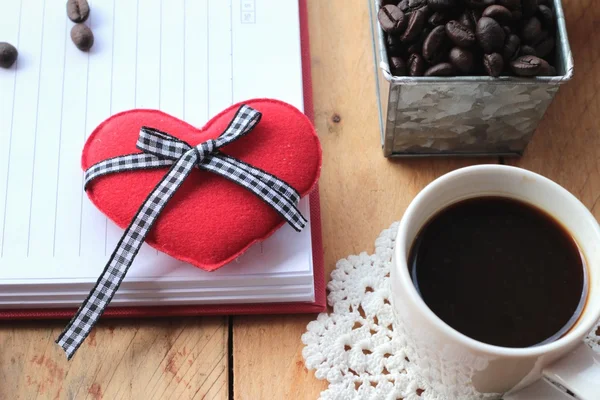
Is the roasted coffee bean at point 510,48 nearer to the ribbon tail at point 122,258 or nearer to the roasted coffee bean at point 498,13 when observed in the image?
the roasted coffee bean at point 498,13

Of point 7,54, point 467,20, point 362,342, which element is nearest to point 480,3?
point 467,20

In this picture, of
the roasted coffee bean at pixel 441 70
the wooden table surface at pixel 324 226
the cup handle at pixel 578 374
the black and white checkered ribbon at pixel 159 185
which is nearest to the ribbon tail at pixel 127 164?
the black and white checkered ribbon at pixel 159 185

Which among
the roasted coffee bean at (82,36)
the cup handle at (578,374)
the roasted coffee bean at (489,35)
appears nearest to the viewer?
the cup handle at (578,374)

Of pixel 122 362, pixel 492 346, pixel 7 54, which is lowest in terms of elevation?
pixel 122 362

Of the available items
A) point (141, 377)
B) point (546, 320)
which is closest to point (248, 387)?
point (141, 377)

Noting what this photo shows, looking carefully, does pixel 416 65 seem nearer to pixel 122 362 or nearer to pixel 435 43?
pixel 435 43
